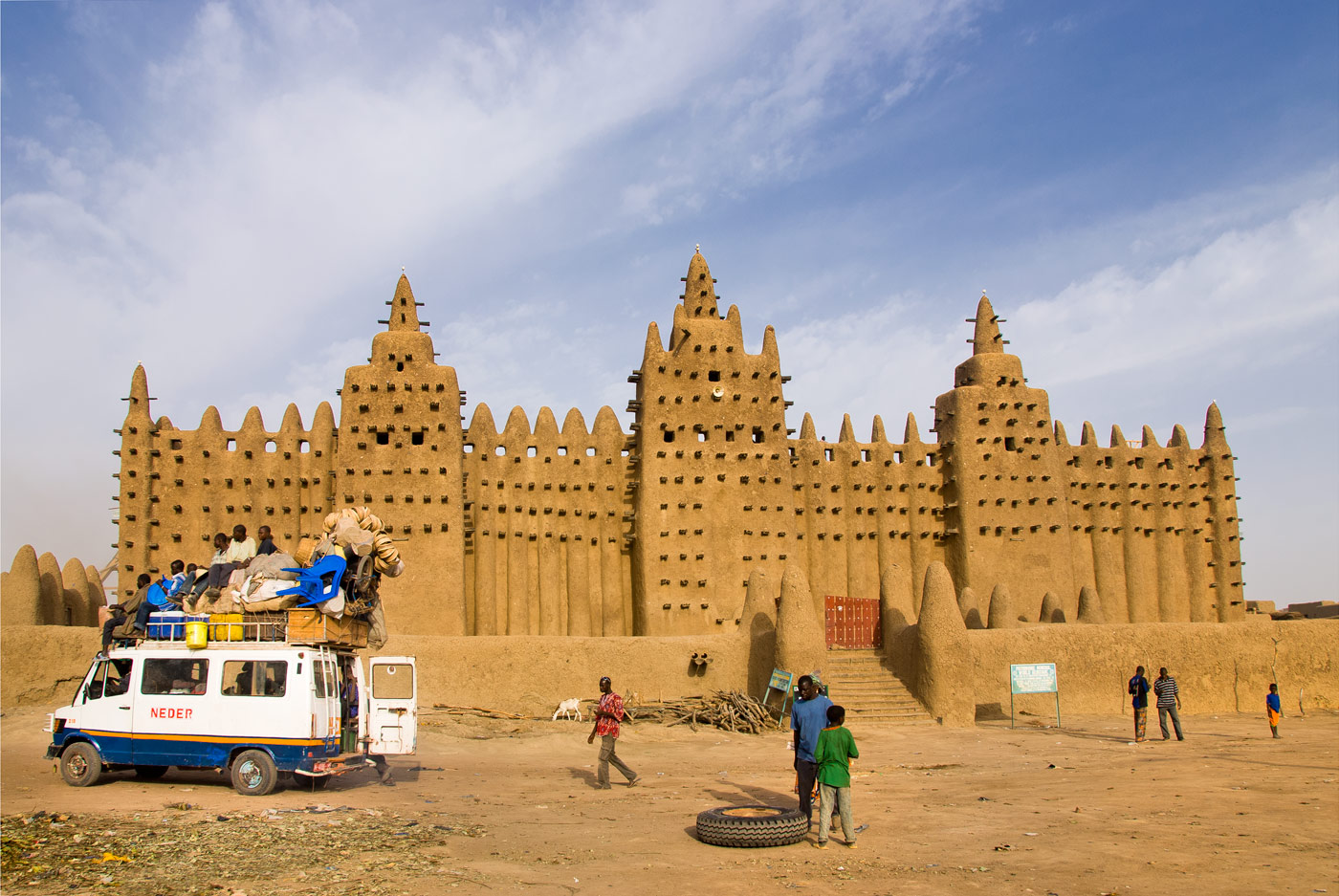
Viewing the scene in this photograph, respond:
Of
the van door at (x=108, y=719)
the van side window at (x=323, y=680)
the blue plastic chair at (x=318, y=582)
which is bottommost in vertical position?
the van door at (x=108, y=719)

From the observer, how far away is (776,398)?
95.8 feet

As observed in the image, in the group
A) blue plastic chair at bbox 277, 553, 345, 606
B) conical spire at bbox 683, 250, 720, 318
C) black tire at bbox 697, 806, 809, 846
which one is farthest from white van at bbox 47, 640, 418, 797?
conical spire at bbox 683, 250, 720, 318

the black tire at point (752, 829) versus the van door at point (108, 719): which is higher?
the van door at point (108, 719)

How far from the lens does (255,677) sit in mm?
11742

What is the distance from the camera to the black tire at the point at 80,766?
11969mm

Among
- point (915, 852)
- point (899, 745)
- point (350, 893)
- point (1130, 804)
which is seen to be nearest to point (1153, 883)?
point (915, 852)

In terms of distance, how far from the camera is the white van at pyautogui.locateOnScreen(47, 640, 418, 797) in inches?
456

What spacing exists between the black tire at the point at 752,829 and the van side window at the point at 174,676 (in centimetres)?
589

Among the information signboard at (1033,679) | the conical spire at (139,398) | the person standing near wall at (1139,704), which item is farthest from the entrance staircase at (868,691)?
the conical spire at (139,398)

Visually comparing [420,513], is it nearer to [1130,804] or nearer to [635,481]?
[635,481]

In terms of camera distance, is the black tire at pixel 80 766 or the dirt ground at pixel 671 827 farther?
the black tire at pixel 80 766

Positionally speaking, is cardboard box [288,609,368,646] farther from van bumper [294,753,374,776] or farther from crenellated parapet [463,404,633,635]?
crenellated parapet [463,404,633,635]

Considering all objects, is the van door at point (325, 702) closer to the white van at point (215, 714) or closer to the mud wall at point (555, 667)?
the white van at point (215, 714)

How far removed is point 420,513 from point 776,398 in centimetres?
1000
